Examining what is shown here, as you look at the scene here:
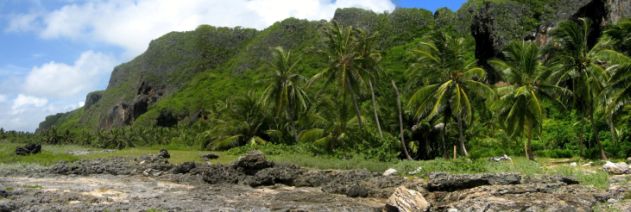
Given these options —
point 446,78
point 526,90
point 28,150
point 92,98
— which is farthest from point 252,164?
point 92,98

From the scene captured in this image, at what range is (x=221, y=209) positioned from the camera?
17344 mm

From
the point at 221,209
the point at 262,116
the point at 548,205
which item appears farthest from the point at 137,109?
the point at 548,205

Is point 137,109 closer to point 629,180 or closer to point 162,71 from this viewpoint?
point 162,71

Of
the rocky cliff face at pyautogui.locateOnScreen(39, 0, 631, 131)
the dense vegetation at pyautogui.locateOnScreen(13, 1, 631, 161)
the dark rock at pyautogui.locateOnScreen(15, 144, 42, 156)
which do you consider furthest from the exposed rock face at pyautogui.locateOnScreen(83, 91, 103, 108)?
the dark rock at pyautogui.locateOnScreen(15, 144, 42, 156)

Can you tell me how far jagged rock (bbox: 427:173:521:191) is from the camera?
17527 mm

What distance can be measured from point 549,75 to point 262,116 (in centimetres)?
2879

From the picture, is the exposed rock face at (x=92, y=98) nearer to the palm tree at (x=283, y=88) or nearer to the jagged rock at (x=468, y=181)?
the palm tree at (x=283, y=88)

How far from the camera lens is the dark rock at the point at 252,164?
28078 millimetres

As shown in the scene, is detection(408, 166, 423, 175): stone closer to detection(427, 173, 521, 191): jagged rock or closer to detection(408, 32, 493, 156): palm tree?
detection(427, 173, 521, 191): jagged rock

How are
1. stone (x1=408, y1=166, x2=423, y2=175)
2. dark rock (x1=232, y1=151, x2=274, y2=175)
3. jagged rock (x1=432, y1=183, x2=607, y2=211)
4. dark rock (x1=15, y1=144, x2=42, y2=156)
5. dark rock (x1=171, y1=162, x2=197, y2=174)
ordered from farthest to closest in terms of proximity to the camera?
dark rock (x1=15, y1=144, x2=42, y2=156)
dark rock (x1=171, y1=162, x2=197, y2=174)
dark rock (x1=232, y1=151, x2=274, y2=175)
stone (x1=408, y1=166, x2=423, y2=175)
jagged rock (x1=432, y1=183, x2=607, y2=211)

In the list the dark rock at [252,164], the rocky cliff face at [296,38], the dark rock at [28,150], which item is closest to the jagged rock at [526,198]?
the dark rock at [252,164]

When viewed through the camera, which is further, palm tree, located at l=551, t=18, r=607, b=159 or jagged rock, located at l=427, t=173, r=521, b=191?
palm tree, located at l=551, t=18, r=607, b=159

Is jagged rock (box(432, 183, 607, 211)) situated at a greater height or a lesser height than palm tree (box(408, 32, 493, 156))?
lesser

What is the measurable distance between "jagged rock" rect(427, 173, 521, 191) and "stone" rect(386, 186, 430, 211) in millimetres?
1986
